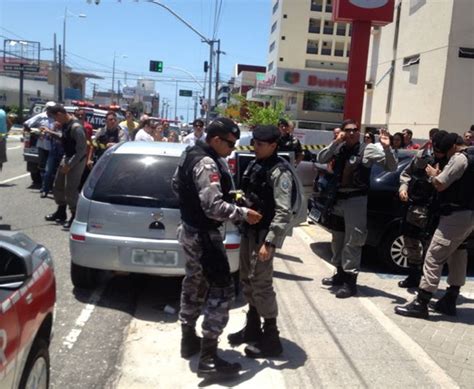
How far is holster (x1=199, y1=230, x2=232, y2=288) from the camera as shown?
3.81m

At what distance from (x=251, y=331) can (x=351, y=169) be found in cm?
221

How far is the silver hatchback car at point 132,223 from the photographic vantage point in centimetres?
496

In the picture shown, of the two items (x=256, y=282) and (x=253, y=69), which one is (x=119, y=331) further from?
(x=253, y=69)

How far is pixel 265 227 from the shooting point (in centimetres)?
414

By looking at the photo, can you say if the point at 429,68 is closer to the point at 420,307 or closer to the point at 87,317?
the point at 420,307

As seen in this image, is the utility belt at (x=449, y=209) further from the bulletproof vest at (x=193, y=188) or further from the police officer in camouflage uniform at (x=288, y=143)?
the police officer in camouflage uniform at (x=288, y=143)

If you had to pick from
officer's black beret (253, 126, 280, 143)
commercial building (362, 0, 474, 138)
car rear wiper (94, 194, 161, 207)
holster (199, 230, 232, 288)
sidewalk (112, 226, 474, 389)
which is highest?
commercial building (362, 0, 474, 138)

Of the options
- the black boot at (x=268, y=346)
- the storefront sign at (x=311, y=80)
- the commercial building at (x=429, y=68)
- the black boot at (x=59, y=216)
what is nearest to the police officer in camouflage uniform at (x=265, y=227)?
the black boot at (x=268, y=346)

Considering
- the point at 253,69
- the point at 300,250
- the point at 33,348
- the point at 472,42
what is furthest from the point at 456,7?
the point at 253,69

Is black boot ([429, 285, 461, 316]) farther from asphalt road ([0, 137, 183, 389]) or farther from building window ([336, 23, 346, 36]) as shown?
building window ([336, 23, 346, 36])

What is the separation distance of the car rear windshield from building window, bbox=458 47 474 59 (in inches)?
690

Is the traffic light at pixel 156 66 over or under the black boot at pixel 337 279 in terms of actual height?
over

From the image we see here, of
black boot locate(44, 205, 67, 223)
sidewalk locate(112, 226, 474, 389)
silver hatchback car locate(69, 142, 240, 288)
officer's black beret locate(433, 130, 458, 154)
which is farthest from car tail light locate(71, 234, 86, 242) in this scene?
black boot locate(44, 205, 67, 223)

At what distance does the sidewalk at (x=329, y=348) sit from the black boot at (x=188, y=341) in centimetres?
6
